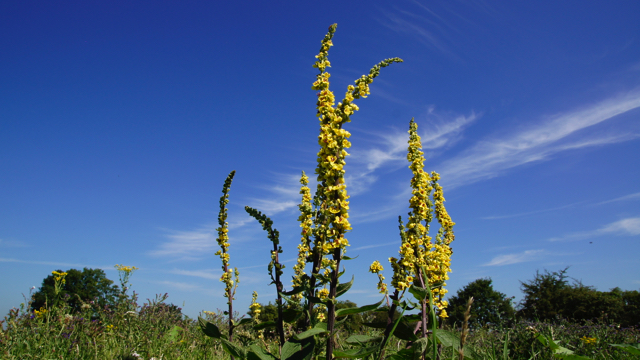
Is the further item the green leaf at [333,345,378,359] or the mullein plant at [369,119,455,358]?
the mullein plant at [369,119,455,358]

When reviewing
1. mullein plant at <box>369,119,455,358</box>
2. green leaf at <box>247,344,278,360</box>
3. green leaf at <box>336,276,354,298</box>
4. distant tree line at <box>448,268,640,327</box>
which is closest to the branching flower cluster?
mullein plant at <box>369,119,455,358</box>

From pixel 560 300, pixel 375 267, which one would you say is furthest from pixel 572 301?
pixel 375 267

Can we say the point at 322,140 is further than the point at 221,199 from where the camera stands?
No

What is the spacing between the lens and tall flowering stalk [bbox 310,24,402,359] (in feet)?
8.72

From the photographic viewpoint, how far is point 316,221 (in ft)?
9.57

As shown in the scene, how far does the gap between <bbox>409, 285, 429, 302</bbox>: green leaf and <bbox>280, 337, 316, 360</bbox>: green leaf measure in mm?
1187

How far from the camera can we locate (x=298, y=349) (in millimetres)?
2514

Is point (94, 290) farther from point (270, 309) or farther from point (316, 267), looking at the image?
point (316, 267)

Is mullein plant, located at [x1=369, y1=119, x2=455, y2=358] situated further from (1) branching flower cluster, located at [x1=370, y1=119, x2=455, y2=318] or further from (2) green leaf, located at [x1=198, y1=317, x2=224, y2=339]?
(2) green leaf, located at [x1=198, y1=317, x2=224, y2=339]

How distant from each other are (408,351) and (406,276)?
71cm

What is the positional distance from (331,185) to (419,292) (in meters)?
1.41

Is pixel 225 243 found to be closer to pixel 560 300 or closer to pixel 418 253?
pixel 418 253

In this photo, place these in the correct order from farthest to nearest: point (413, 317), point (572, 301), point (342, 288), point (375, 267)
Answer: point (572, 301)
point (375, 267)
point (413, 317)
point (342, 288)

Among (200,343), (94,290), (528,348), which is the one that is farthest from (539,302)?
(94,290)
